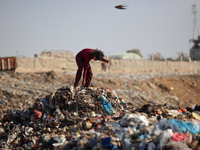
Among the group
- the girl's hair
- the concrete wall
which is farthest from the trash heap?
the concrete wall

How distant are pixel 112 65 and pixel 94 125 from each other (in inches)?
650

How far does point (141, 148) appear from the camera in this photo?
9.71 ft

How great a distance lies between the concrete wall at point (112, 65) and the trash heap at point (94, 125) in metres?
10.3

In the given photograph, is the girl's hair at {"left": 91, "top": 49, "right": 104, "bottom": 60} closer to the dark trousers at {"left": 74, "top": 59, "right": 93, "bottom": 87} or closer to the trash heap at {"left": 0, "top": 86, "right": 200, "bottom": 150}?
the dark trousers at {"left": 74, "top": 59, "right": 93, "bottom": 87}

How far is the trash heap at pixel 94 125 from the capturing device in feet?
10.3

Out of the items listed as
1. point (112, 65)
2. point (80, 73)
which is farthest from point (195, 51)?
point (80, 73)

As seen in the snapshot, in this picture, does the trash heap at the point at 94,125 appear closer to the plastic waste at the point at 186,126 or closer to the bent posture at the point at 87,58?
the plastic waste at the point at 186,126

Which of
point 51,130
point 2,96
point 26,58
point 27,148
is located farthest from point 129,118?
point 26,58

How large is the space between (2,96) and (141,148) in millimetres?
7856

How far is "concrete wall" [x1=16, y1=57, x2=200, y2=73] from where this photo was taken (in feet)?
50.5

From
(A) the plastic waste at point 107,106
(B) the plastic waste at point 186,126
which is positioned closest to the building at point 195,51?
(A) the plastic waste at point 107,106

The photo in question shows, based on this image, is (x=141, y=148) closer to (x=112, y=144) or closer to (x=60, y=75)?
(x=112, y=144)

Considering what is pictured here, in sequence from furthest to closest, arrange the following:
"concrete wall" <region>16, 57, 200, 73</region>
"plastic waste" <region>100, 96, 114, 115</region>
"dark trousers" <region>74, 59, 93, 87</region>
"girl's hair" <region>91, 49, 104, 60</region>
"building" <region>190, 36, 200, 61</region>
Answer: "building" <region>190, 36, 200, 61</region> < "concrete wall" <region>16, 57, 200, 73</region> < "dark trousers" <region>74, 59, 93, 87</region> < "girl's hair" <region>91, 49, 104, 60</region> < "plastic waste" <region>100, 96, 114, 115</region>

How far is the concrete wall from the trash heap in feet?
33.7
